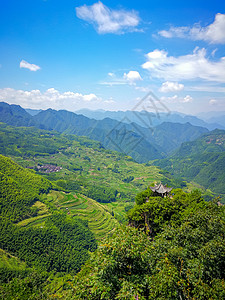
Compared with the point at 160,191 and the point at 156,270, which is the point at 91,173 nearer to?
the point at 160,191

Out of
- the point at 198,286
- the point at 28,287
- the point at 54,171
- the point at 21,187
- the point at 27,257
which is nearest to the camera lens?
the point at 198,286

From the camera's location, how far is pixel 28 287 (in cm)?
1557

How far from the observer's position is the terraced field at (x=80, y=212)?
66600 mm

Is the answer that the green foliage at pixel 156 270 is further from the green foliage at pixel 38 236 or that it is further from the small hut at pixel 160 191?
the green foliage at pixel 38 236

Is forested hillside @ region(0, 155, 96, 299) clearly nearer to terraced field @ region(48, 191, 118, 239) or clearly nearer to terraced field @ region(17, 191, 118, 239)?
terraced field @ region(17, 191, 118, 239)

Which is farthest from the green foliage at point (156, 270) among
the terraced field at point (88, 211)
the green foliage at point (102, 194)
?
the green foliage at point (102, 194)

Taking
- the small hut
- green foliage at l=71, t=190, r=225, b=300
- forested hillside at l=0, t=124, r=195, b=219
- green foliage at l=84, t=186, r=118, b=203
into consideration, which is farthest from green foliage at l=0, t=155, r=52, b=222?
green foliage at l=71, t=190, r=225, b=300

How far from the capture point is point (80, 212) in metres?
80.4

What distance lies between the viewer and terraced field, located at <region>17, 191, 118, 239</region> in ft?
219

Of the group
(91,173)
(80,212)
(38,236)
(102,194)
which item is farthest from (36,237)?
(91,173)

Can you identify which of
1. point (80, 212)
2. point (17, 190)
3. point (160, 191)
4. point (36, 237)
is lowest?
point (80, 212)

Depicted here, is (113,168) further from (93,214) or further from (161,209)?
(161,209)

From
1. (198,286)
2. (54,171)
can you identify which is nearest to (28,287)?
(198,286)

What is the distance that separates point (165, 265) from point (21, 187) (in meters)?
85.2
